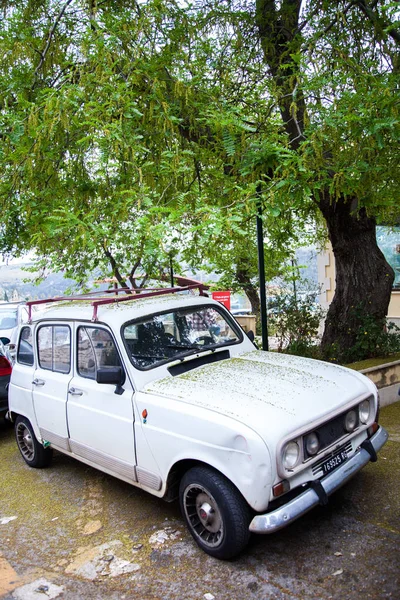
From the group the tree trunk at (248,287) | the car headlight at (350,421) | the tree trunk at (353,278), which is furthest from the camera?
the tree trunk at (248,287)

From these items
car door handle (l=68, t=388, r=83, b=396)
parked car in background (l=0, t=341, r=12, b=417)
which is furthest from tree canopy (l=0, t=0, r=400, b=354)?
parked car in background (l=0, t=341, r=12, b=417)

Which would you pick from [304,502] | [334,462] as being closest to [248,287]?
[334,462]

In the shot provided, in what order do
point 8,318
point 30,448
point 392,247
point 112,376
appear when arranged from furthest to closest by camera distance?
point 392,247, point 8,318, point 30,448, point 112,376

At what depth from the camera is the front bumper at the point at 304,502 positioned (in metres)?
2.97

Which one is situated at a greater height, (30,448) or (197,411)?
(197,411)

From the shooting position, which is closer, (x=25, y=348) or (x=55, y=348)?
(x=55, y=348)

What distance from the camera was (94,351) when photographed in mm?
4438

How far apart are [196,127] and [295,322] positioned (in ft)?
11.5

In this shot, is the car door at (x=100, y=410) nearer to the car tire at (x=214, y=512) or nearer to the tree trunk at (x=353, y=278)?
the car tire at (x=214, y=512)

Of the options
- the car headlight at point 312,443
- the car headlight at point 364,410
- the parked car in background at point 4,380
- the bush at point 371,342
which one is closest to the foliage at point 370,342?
the bush at point 371,342

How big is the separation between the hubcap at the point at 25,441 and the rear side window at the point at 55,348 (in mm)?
877

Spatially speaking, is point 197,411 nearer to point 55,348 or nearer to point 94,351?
point 94,351

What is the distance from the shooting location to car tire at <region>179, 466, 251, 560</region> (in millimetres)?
3145

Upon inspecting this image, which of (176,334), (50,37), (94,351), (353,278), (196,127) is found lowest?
(94,351)
